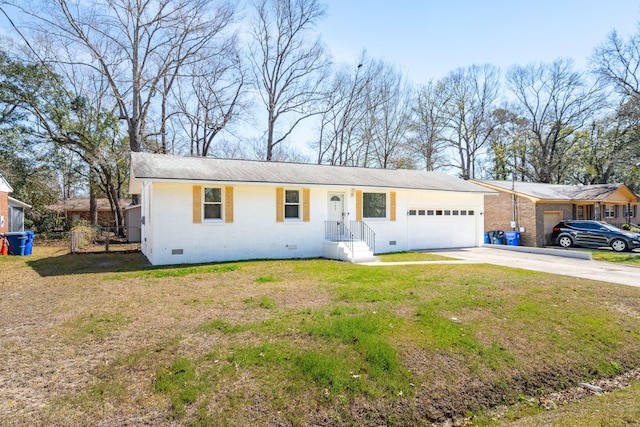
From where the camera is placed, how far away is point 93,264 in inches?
468

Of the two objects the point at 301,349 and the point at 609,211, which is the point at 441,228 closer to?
the point at 301,349

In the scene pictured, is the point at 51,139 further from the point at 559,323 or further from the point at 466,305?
the point at 559,323

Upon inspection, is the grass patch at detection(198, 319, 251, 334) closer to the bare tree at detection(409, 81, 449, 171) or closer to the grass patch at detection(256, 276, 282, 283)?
the grass patch at detection(256, 276, 282, 283)

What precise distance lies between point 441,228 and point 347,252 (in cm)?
660

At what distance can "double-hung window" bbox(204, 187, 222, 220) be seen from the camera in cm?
1261

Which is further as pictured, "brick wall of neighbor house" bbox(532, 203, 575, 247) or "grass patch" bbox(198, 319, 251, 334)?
"brick wall of neighbor house" bbox(532, 203, 575, 247)

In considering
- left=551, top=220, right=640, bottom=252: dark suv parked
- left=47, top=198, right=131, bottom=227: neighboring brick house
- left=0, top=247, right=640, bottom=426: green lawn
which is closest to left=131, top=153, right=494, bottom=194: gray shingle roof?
left=0, top=247, right=640, bottom=426: green lawn

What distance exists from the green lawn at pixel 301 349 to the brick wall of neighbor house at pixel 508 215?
12.3 meters

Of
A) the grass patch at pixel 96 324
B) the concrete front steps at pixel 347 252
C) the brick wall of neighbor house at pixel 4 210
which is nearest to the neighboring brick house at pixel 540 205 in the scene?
the concrete front steps at pixel 347 252

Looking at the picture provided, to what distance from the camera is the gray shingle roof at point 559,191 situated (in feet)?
68.7

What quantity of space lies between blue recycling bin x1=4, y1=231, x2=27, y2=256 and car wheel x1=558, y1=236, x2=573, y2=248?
2636 cm

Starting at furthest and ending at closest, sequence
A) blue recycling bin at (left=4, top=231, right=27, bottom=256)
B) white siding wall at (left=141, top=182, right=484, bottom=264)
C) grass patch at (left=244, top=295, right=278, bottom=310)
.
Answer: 1. blue recycling bin at (left=4, top=231, right=27, bottom=256)
2. white siding wall at (left=141, top=182, right=484, bottom=264)
3. grass patch at (left=244, top=295, right=278, bottom=310)

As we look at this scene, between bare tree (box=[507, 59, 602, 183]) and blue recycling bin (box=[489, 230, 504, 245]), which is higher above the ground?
bare tree (box=[507, 59, 602, 183])

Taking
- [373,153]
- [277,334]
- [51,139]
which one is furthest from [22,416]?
[373,153]
